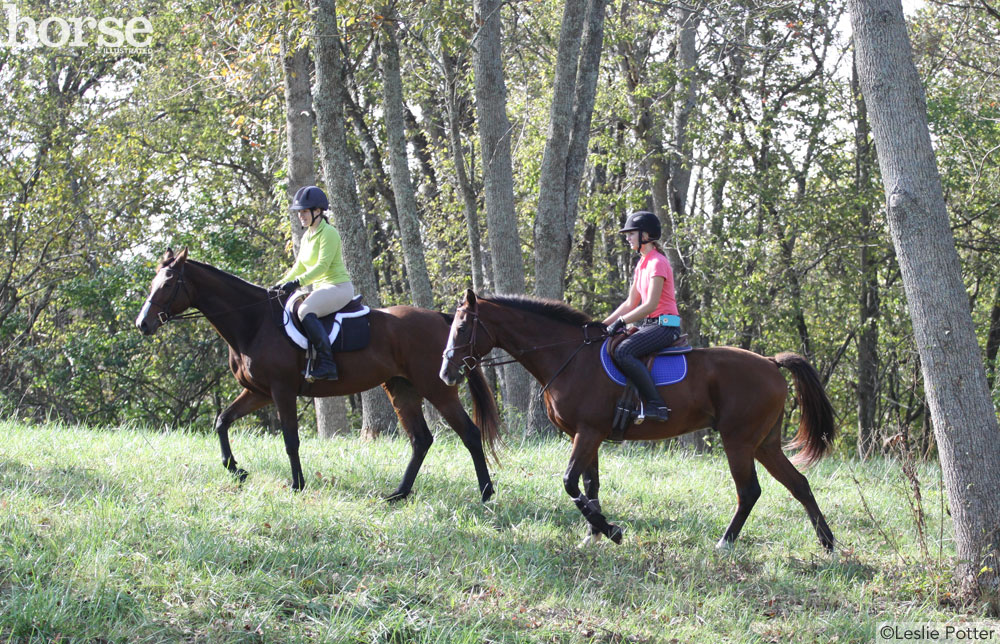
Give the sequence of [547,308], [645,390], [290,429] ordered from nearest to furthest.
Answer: [645,390]
[547,308]
[290,429]

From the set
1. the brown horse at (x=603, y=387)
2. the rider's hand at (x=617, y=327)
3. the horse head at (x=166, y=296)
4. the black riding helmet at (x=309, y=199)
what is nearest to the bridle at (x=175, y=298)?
the horse head at (x=166, y=296)

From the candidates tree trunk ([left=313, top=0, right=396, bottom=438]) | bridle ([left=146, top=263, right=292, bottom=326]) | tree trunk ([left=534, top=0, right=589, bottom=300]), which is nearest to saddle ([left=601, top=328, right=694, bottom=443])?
bridle ([left=146, top=263, right=292, bottom=326])

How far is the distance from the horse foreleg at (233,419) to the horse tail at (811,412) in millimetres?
5090

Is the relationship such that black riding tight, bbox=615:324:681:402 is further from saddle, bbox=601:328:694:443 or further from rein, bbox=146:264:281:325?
rein, bbox=146:264:281:325

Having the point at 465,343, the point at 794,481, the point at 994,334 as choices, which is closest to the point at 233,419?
the point at 465,343

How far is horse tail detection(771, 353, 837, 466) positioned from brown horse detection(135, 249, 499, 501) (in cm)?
284

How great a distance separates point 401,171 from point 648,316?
834 cm

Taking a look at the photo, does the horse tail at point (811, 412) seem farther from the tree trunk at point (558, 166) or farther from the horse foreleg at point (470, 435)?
the tree trunk at point (558, 166)

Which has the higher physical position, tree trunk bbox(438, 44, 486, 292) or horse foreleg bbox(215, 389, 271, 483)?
tree trunk bbox(438, 44, 486, 292)

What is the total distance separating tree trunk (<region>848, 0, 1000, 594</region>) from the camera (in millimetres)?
6328

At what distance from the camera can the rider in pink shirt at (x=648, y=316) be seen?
7.25m

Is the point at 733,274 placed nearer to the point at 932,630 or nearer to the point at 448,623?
the point at 932,630

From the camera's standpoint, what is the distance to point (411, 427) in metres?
8.73

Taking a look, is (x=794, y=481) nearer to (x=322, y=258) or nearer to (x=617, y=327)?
(x=617, y=327)
